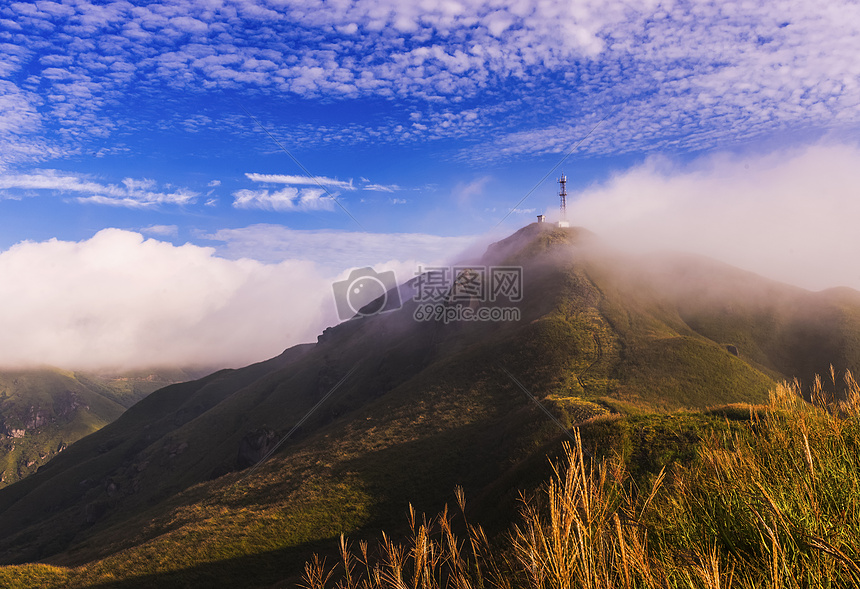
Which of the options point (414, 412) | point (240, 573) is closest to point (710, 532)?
point (240, 573)

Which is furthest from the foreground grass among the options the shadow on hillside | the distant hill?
the shadow on hillside

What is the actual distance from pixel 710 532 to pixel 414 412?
59170 mm

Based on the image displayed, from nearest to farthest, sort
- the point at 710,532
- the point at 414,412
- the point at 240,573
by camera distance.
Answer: the point at 710,532
the point at 240,573
the point at 414,412

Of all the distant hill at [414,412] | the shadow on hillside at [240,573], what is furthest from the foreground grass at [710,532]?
the shadow on hillside at [240,573]

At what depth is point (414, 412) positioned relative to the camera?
62.9 metres

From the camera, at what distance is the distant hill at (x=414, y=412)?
40.2 m

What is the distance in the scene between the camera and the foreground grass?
393 centimetres

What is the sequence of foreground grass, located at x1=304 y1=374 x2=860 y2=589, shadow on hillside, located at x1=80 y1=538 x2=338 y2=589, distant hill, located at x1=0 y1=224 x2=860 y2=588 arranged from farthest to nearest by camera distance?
distant hill, located at x1=0 y1=224 x2=860 y2=588 < shadow on hillside, located at x1=80 y1=538 x2=338 y2=589 < foreground grass, located at x1=304 y1=374 x2=860 y2=589

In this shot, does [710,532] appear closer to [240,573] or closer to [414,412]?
[240,573]

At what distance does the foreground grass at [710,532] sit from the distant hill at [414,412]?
20714mm

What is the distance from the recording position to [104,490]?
98938 millimetres

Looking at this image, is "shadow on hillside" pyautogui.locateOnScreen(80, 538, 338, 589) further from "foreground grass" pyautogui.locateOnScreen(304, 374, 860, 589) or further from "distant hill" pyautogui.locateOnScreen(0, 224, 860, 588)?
"foreground grass" pyautogui.locateOnScreen(304, 374, 860, 589)

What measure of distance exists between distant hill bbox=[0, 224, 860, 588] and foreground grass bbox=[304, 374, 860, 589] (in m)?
20.7

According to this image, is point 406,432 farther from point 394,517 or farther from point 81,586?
point 81,586
